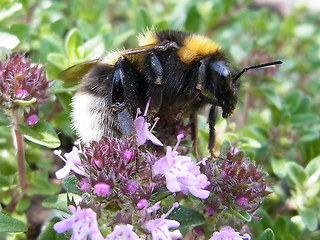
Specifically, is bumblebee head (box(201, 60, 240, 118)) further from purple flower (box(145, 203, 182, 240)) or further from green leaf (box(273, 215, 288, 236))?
green leaf (box(273, 215, 288, 236))

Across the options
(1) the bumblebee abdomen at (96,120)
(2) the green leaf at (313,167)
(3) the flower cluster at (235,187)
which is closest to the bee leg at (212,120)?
(3) the flower cluster at (235,187)

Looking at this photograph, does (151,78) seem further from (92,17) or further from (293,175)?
(92,17)

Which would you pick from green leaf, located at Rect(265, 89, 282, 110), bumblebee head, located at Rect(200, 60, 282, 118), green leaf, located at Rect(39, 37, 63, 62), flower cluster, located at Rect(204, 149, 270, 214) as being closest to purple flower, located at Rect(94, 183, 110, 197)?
flower cluster, located at Rect(204, 149, 270, 214)

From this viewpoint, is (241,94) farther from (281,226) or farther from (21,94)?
(21,94)

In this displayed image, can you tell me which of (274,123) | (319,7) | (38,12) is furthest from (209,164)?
(319,7)

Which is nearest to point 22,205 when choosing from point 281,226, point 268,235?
point 268,235
